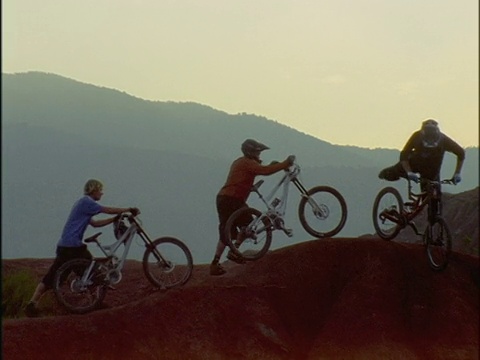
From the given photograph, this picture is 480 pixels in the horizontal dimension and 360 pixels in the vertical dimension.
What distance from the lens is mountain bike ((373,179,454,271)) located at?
12.8m

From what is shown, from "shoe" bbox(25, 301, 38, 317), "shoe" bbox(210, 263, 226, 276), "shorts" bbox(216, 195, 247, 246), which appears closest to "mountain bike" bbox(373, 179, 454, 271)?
"shorts" bbox(216, 195, 247, 246)

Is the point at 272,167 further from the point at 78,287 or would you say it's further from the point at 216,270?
the point at 78,287

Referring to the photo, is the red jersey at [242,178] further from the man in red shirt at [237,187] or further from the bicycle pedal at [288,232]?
the bicycle pedal at [288,232]

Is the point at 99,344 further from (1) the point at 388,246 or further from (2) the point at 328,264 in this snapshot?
(1) the point at 388,246

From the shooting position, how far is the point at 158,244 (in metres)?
12.1

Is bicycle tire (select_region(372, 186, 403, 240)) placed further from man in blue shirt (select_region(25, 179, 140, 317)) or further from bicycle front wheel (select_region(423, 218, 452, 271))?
man in blue shirt (select_region(25, 179, 140, 317))

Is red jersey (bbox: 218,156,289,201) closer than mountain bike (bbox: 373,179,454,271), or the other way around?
mountain bike (bbox: 373,179,454,271)

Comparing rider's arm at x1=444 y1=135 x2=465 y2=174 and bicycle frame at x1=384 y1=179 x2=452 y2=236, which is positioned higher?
rider's arm at x1=444 y1=135 x2=465 y2=174

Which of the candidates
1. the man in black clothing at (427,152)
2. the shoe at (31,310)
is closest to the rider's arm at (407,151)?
the man in black clothing at (427,152)

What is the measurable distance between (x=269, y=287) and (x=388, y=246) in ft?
7.44

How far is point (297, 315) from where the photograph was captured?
1205 cm

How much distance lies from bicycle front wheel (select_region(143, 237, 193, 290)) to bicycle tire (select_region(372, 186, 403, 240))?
12.3 ft

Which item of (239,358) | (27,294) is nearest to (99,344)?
(239,358)

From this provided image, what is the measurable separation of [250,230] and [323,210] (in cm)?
129
